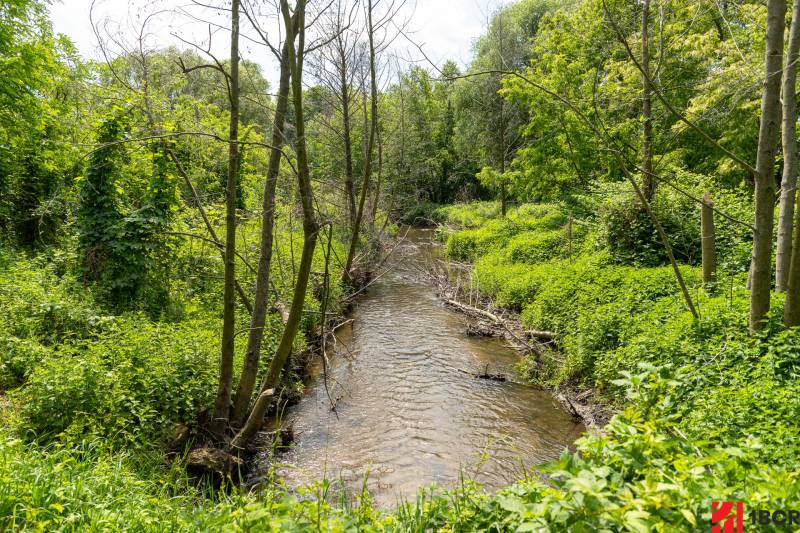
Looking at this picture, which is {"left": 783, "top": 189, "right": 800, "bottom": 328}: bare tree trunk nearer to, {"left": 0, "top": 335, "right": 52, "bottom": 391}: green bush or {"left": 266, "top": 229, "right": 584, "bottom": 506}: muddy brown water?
{"left": 266, "top": 229, "right": 584, "bottom": 506}: muddy brown water

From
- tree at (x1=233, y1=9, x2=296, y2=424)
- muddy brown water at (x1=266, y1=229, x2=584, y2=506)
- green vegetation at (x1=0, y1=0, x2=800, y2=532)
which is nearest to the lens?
green vegetation at (x1=0, y1=0, x2=800, y2=532)

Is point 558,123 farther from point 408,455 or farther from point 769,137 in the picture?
point 408,455

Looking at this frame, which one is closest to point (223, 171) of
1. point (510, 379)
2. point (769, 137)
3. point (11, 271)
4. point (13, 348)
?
point (11, 271)

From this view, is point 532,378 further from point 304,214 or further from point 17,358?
point 17,358

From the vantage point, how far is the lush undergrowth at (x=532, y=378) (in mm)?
1886

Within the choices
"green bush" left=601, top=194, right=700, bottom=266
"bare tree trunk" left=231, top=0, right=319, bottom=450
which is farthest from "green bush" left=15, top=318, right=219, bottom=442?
"green bush" left=601, top=194, right=700, bottom=266

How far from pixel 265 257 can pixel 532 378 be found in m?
5.31

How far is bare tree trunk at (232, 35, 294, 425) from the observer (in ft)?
15.5

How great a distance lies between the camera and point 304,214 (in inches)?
165

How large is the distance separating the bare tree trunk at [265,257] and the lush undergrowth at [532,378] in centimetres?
50

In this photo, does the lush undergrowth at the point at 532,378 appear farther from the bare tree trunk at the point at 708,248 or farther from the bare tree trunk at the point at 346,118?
the bare tree trunk at the point at 346,118

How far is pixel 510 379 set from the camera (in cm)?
793

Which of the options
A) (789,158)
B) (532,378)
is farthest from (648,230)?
(789,158)

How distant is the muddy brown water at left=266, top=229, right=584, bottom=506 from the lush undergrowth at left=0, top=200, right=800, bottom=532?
2.12 feet
